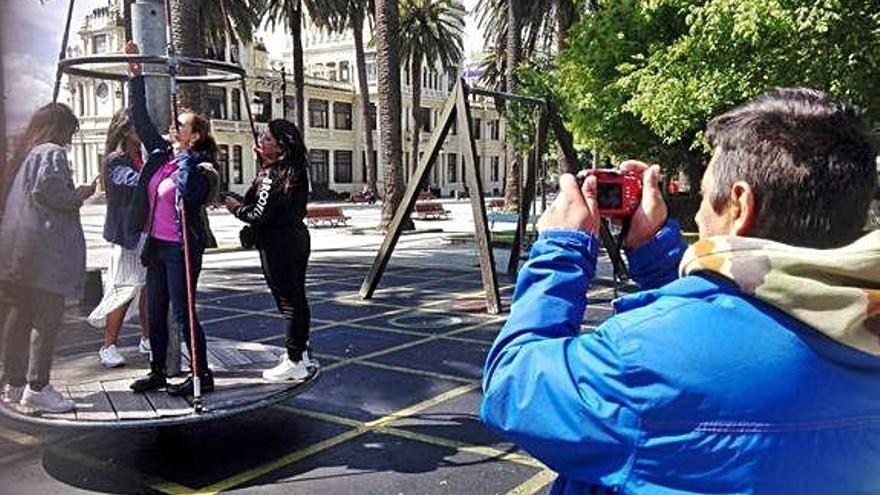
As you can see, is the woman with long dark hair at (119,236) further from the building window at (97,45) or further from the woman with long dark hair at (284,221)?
the woman with long dark hair at (284,221)

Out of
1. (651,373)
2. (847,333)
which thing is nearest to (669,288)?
(651,373)

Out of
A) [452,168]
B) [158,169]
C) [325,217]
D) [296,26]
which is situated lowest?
[325,217]

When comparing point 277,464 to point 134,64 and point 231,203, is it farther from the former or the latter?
point 134,64

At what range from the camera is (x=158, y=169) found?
4.55 metres

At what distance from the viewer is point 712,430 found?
1229mm

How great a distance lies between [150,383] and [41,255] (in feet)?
3.19

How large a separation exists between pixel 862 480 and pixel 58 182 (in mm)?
4256

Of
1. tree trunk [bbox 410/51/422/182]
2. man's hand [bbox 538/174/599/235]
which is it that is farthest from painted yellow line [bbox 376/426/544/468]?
tree trunk [bbox 410/51/422/182]

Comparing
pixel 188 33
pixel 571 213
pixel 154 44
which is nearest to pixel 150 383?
pixel 154 44

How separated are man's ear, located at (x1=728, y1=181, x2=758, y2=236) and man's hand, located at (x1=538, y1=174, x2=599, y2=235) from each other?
26 cm

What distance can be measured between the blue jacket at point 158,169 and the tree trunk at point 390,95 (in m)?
14.8

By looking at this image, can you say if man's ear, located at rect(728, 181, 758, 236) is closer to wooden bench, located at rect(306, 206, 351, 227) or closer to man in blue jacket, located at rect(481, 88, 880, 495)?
man in blue jacket, located at rect(481, 88, 880, 495)

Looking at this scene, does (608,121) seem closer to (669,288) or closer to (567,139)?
(567,139)

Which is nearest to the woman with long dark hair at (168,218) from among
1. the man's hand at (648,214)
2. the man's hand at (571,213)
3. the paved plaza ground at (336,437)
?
the paved plaza ground at (336,437)
